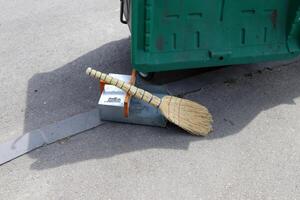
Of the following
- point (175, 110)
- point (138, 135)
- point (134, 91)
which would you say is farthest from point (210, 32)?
point (138, 135)

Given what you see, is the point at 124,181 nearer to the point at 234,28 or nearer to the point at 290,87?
the point at 234,28

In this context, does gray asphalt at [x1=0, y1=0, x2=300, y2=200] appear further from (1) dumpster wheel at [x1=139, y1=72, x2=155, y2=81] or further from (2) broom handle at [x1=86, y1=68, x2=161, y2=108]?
(2) broom handle at [x1=86, y1=68, x2=161, y2=108]

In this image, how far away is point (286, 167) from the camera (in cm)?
322

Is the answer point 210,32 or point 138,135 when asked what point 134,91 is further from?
point 210,32

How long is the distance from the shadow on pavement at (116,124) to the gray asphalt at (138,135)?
0.01m

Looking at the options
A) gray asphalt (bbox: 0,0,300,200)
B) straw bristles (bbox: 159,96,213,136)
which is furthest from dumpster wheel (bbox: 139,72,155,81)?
straw bristles (bbox: 159,96,213,136)

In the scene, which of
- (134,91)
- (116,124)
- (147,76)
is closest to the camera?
(134,91)

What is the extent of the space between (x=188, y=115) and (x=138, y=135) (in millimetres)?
498

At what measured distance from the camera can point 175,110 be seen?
11.6ft

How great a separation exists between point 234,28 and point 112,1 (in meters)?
2.87

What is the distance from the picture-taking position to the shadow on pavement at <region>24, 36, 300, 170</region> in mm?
3377

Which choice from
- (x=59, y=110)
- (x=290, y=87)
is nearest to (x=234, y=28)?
(x=290, y=87)

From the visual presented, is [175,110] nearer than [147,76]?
Yes

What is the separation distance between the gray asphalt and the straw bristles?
9 centimetres
